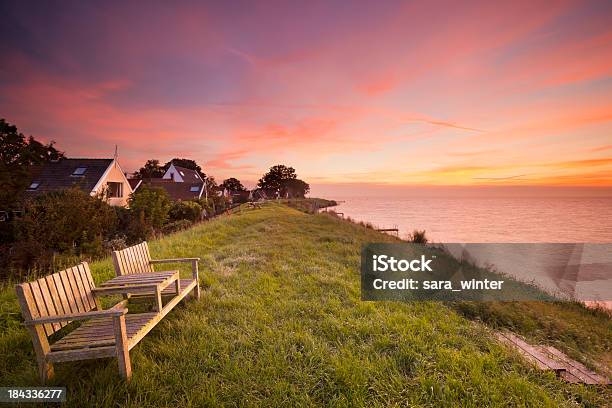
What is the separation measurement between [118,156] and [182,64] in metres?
18.1

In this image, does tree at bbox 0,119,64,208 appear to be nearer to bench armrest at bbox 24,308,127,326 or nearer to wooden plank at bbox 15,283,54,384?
wooden plank at bbox 15,283,54,384

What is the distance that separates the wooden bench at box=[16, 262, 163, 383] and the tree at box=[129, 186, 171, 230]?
14.3 m

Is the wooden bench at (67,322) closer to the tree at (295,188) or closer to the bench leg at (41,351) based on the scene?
the bench leg at (41,351)

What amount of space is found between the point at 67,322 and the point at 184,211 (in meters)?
22.1

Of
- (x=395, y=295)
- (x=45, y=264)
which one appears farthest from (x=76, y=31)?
(x=395, y=295)

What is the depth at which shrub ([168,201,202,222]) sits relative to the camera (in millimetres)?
22812

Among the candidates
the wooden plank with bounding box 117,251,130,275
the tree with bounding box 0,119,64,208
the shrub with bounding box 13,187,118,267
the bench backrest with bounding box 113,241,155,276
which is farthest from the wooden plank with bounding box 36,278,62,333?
the tree with bounding box 0,119,64,208

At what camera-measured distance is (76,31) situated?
339 inches

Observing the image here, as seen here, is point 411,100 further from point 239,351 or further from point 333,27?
point 239,351

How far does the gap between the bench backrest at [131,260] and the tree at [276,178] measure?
89.0 meters

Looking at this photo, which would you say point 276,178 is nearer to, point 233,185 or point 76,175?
point 233,185

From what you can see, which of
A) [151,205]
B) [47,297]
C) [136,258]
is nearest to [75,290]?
[47,297]

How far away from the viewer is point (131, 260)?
4.58 meters

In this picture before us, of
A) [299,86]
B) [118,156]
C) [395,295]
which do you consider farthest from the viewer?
[118,156]
